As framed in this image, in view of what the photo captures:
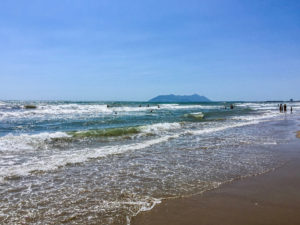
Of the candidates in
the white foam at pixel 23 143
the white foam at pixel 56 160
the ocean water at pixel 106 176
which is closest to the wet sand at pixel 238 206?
the ocean water at pixel 106 176

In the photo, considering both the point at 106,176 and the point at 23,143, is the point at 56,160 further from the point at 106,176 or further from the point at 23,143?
the point at 23,143

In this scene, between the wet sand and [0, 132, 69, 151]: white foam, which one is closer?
the wet sand

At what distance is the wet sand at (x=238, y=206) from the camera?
4.09m

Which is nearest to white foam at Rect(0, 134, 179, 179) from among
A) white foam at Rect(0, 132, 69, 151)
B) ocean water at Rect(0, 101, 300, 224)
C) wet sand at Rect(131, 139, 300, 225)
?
ocean water at Rect(0, 101, 300, 224)

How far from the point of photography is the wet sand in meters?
4.09

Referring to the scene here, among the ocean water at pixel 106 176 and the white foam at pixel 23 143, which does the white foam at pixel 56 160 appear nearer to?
the ocean water at pixel 106 176

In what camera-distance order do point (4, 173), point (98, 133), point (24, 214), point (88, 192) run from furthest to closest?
point (98, 133), point (4, 173), point (88, 192), point (24, 214)

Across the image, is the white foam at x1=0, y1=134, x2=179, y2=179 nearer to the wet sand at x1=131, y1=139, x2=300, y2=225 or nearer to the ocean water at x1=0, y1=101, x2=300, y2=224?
the ocean water at x1=0, y1=101, x2=300, y2=224

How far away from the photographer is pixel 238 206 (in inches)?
183

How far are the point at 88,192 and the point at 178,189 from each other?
212 cm

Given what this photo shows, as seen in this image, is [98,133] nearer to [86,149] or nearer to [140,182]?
[86,149]

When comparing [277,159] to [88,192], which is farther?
[277,159]

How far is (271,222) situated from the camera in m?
3.98

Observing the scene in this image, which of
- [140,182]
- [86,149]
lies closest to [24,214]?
[140,182]
